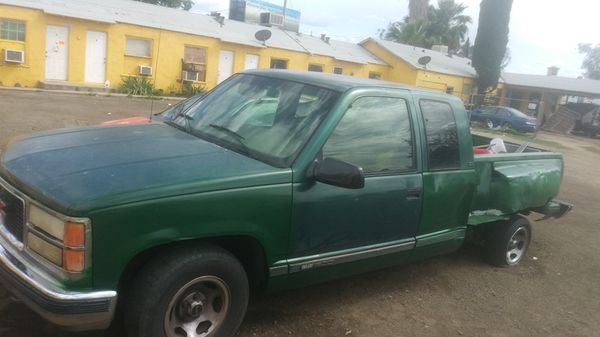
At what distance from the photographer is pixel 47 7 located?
1917cm

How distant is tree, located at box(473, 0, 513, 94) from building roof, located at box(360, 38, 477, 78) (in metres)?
1.22

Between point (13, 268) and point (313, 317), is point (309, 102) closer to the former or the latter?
point (313, 317)

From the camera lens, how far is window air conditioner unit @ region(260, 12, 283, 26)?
3038cm

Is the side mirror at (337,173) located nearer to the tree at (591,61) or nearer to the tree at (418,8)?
the tree at (418,8)

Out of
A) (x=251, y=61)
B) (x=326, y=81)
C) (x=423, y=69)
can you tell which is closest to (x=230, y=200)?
(x=326, y=81)

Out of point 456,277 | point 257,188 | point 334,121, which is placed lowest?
point 456,277

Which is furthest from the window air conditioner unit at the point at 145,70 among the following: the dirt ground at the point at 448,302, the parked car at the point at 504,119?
the dirt ground at the point at 448,302

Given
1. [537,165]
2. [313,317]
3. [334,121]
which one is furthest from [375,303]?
[537,165]

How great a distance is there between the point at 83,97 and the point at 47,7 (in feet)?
12.1

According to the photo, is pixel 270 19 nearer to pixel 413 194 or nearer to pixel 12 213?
pixel 413 194

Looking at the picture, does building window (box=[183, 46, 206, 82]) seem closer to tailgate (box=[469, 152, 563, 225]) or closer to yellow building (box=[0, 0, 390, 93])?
yellow building (box=[0, 0, 390, 93])

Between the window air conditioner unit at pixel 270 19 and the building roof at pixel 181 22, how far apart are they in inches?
22.0

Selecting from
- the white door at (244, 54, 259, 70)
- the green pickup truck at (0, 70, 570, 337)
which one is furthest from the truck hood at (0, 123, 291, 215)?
the white door at (244, 54, 259, 70)

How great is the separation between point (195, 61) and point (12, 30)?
24.6 feet
